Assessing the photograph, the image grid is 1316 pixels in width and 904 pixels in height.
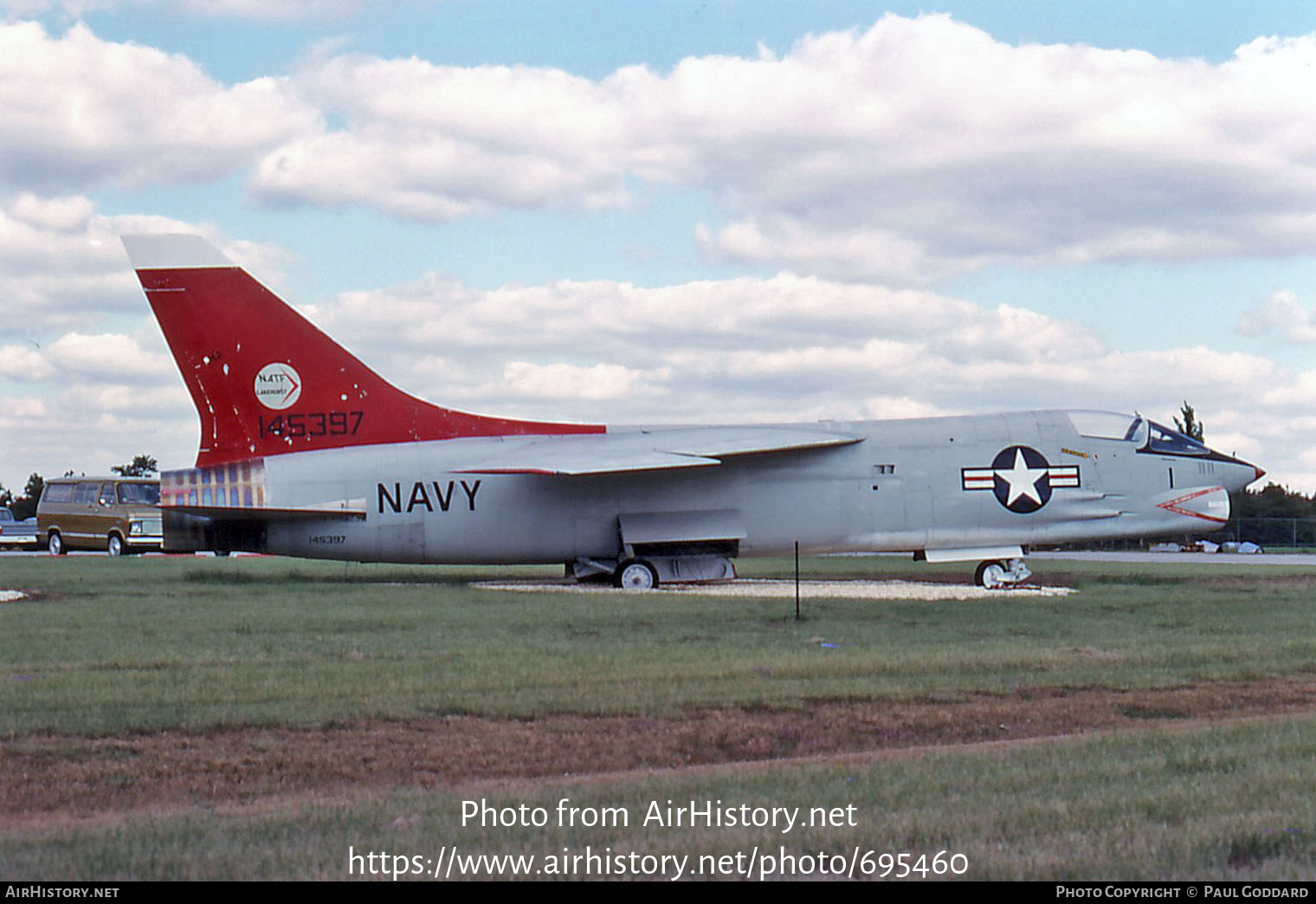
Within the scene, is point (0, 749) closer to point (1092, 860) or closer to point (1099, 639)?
point (1092, 860)

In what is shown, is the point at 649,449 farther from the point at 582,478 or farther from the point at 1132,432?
the point at 1132,432

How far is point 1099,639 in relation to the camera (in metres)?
15.4

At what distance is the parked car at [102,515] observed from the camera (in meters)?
41.7

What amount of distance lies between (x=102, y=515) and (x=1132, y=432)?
31.7 metres

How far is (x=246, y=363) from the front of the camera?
24.2 meters

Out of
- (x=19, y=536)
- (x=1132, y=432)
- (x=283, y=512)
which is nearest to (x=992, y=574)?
(x=1132, y=432)

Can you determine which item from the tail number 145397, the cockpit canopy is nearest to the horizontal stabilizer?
the tail number 145397

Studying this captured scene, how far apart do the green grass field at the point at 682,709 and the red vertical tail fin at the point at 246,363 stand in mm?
3407

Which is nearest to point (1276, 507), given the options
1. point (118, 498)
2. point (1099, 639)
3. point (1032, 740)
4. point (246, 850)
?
point (118, 498)

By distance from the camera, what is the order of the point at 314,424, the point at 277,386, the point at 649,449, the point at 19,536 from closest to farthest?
1. the point at 277,386
2. the point at 314,424
3. the point at 649,449
4. the point at 19,536

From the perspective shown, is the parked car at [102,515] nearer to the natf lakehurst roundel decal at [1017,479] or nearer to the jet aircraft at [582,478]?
the jet aircraft at [582,478]

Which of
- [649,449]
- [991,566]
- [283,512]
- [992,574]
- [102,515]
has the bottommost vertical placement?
[992,574]

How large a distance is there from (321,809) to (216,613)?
1162 centimetres

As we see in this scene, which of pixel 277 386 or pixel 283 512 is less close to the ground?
pixel 277 386
